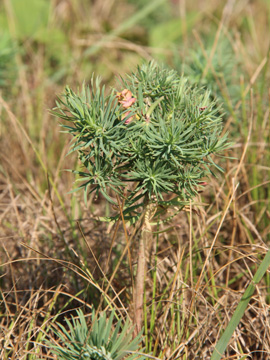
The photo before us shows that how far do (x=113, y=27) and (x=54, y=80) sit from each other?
87cm

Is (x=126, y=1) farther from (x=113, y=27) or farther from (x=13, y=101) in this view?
(x=13, y=101)

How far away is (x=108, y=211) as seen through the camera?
151 cm

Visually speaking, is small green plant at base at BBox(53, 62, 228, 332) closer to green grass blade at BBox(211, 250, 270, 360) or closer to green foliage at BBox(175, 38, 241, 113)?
green grass blade at BBox(211, 250, 270, 360)

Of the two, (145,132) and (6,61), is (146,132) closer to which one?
(145,132)

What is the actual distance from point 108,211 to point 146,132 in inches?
30.0

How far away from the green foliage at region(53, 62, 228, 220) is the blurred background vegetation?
0.09 metres

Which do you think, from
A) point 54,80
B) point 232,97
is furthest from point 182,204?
point 54,80

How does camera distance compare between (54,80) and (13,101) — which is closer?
(13,101)

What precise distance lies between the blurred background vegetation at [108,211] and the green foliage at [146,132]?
9 cm

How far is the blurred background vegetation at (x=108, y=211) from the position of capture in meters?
1.07

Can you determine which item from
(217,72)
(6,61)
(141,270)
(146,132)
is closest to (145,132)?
(146,132)

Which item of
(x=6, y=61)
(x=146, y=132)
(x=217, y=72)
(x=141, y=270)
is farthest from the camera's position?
(x=6, y=61)

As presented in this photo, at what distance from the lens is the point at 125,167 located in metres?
0.84

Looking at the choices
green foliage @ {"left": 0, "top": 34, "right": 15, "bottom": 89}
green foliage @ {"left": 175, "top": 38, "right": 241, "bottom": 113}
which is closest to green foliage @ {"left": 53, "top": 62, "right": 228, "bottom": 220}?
green foliage @ {"left": 175, "top": 38, "right": 241, "bottom": 113}
